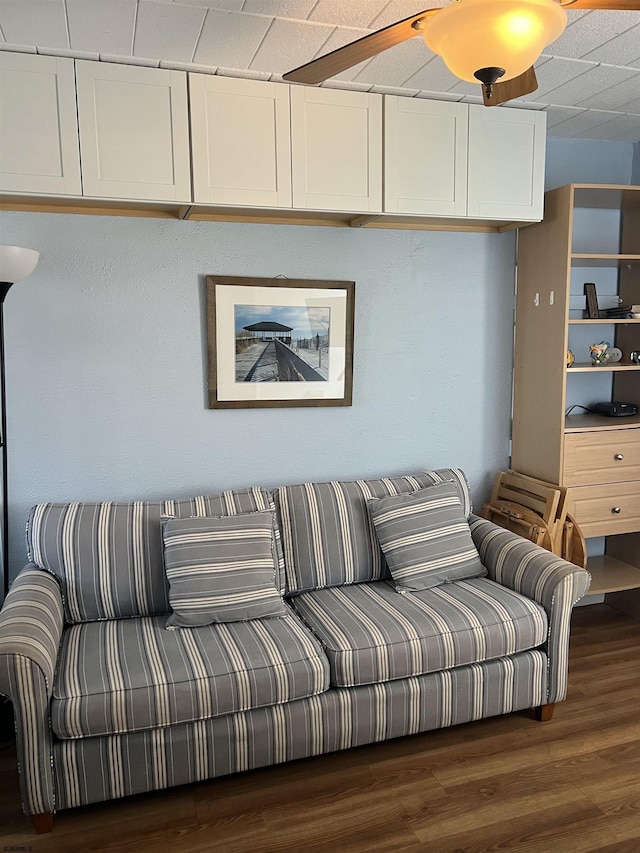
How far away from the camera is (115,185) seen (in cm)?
255

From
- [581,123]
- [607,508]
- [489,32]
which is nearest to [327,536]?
[607,508]

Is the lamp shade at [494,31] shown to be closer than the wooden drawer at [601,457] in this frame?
Yes

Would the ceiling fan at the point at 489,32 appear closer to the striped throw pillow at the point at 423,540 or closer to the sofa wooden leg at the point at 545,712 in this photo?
the striped throw pillow at the point at 423,540

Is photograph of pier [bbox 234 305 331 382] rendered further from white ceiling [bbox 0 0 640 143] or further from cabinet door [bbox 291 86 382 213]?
white ceiling [bbox 0 0 640 143]

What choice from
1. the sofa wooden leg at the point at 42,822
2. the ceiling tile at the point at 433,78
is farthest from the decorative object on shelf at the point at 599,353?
the sofa wooden leg at the point at 42,822

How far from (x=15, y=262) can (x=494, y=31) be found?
1711mm

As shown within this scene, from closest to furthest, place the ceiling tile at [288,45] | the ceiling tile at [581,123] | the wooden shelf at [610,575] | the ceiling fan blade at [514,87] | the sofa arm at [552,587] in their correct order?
the ceiling fan blade at [514,87], the ceiling tile at [288,45], the sofa arm at [552,587], the ceiling tile at [581,123], the wooden shelf at [610,575]

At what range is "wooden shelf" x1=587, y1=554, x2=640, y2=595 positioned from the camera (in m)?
3.44

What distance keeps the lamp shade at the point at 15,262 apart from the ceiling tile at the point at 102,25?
732 mm

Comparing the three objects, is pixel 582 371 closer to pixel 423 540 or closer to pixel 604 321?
pixel 604 321

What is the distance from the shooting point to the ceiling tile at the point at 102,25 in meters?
2.12

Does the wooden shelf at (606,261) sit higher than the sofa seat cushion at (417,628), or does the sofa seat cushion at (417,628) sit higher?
the wooden shelf at (606,261)

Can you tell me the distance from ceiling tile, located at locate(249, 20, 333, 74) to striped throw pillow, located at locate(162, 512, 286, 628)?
1717 mm

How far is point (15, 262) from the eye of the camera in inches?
93.7
